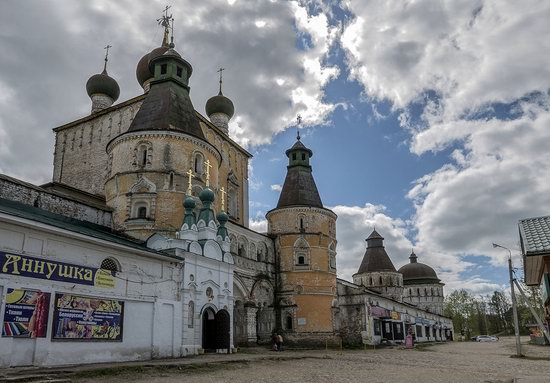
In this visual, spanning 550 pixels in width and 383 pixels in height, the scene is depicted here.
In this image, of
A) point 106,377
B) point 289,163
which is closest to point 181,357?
point 106,377

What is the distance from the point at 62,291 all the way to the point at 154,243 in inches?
246

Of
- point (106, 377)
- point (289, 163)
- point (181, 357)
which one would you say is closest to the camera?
point (106, 377)

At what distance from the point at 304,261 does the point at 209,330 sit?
39.1 ft

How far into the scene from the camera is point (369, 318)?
110ft

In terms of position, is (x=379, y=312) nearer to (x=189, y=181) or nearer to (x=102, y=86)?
(x=189, y=181)

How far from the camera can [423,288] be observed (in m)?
68.8

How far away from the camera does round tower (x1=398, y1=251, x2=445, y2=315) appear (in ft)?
223

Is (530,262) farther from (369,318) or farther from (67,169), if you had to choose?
(67,169)

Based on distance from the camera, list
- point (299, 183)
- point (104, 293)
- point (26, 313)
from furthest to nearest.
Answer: point (299, 183) → point (104, 293) → point (26, 313)

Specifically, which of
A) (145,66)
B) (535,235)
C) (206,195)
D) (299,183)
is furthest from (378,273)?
(535,235)

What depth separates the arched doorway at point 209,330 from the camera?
2150cm

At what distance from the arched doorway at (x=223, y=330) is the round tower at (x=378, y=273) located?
36.4 meters

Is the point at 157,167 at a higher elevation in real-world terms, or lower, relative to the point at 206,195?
higher

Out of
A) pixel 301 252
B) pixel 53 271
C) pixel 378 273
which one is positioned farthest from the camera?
pixel 378 273
